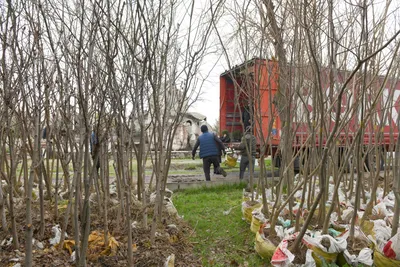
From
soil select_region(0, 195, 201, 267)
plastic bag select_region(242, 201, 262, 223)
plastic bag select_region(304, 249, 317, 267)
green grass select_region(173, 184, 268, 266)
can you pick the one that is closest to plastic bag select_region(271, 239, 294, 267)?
plastic bag select_region(304, 249, 317, 267)

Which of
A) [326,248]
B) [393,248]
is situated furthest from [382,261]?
[326,248]

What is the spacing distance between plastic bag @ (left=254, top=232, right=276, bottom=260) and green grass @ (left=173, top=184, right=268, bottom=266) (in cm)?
9

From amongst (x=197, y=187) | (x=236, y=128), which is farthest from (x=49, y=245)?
(x=236, y=128)

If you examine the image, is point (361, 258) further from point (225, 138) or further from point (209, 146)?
point (225, 138)

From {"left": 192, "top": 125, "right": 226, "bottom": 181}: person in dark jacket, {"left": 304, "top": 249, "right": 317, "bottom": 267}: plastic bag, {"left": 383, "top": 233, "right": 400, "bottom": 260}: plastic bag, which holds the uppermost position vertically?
{"left": 192, "top": 125, "right": 226, "bottom": 181}: person in dark jacket

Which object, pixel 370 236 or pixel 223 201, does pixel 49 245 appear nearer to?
pixel 370 236

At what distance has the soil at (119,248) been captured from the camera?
2877 mm

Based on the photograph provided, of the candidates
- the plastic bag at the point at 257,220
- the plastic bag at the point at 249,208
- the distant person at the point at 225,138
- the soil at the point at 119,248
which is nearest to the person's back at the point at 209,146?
the distant person at the point at 225,138

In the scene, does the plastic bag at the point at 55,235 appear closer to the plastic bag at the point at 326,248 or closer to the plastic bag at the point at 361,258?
the plastic bag at the point at 326,248

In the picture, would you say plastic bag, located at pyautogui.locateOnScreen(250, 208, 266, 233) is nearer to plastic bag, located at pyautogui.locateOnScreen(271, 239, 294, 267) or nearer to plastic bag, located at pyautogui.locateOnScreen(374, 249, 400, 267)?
plastic bag, located at pyautogui.locateOnScreen(271, 239, 294, 267)

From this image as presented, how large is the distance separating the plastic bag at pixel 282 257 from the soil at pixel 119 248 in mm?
837

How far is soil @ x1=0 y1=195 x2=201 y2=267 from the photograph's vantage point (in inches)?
113

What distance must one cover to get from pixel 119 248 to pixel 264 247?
142 centimetres

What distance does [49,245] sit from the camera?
3146mm
